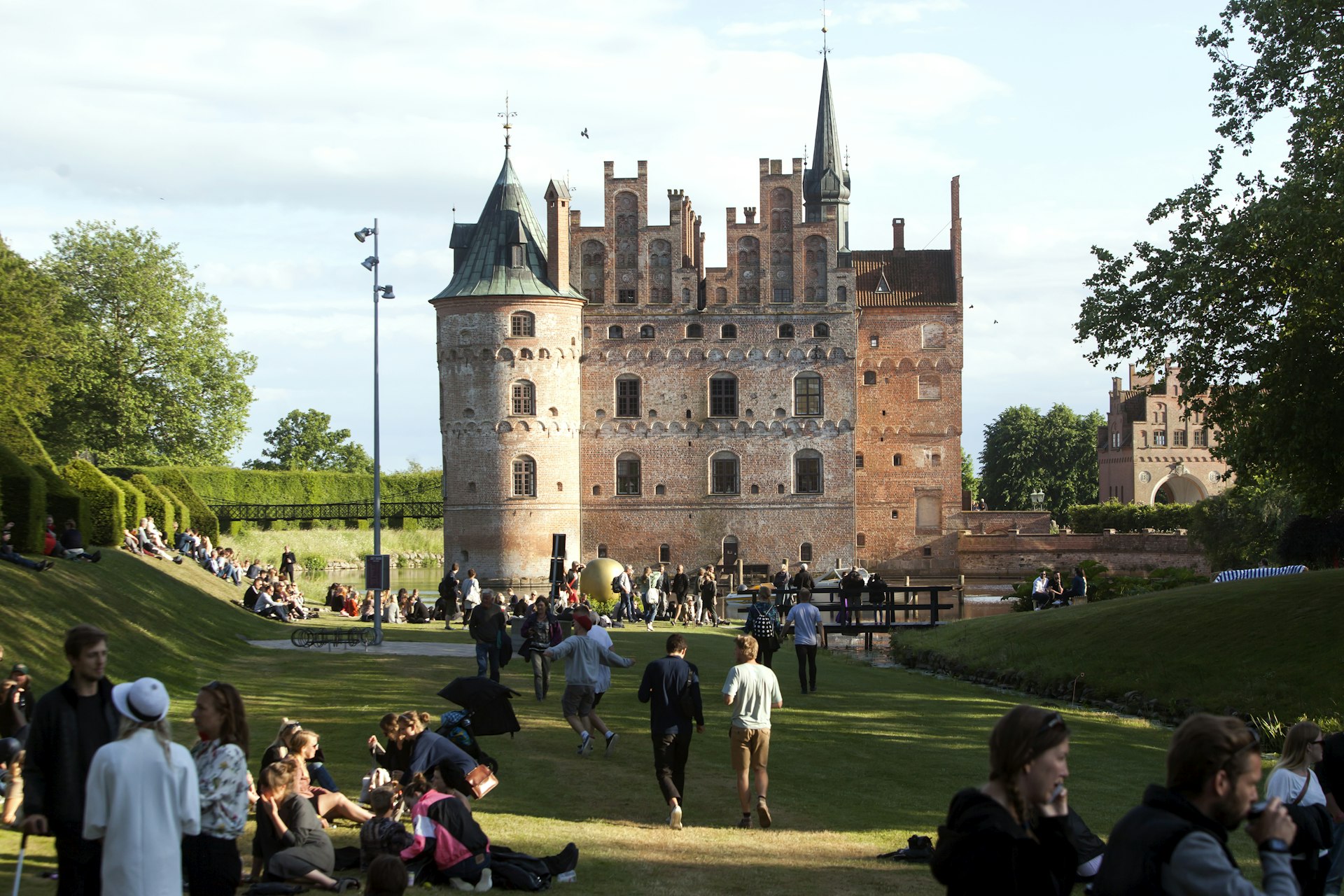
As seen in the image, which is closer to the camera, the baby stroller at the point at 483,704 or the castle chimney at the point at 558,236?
the baby stroller at the point at 483,704

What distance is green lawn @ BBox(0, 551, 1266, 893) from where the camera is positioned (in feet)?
32.6

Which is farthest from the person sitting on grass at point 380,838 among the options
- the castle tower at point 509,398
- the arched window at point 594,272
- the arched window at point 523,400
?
the arched window at point 594,272

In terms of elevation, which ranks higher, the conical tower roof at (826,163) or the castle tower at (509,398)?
the conical tower roof at (826,163)

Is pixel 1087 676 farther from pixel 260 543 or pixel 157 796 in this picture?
pixel 260 543

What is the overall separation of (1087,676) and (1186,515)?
44543 millimetres

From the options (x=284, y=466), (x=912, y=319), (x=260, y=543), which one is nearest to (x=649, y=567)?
(x=912, y=319)

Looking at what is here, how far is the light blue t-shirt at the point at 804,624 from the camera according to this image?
18.8 m

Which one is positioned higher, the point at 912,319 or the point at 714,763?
the point at 912,319

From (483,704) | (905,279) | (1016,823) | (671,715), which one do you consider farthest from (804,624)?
(905,279)

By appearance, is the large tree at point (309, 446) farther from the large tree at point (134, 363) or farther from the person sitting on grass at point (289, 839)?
the person sitting on grass at point (289, 839)

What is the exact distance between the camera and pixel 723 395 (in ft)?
176

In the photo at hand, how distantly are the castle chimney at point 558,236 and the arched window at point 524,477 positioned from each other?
6775mm

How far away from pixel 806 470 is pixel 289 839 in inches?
1770

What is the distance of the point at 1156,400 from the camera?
8338 centimetres
